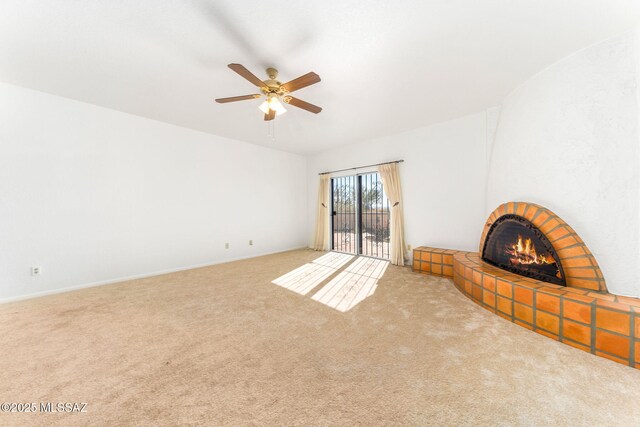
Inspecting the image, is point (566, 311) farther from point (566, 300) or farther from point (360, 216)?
point (360, 216)

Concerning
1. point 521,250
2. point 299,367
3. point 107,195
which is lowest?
point 299,367

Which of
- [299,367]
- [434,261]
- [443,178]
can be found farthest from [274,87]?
[434,261]

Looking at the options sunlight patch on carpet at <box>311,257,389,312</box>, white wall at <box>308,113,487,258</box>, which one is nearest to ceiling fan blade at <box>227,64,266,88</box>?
sunlight patch on carpet at <box>311,257,389,312</box>

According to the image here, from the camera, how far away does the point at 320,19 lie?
1.76 m

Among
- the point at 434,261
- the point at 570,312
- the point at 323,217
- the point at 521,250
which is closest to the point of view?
the point at 570,312

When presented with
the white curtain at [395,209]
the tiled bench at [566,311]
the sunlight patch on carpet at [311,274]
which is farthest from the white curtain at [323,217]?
the tiled bench at [566,311]

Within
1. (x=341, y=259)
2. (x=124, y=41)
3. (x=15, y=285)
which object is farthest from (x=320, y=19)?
(x=15, y=285)

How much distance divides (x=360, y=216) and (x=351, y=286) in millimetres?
2338

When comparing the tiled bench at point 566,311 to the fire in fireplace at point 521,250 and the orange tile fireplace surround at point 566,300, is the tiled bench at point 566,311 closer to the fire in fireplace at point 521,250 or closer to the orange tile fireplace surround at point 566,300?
the orange tile fireplace surround at point 566,300

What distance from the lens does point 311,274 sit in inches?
147

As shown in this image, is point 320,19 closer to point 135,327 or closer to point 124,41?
point 124,41

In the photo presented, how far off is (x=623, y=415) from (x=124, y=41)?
441cm

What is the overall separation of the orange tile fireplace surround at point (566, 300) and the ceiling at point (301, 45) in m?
1.63

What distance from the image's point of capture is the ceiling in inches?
66.7
